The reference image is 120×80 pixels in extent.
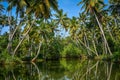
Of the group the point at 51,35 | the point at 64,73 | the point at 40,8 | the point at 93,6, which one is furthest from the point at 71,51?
the point at 64,73

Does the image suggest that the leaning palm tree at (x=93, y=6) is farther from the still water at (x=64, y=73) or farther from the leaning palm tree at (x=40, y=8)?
the still water at (x=64, y=73)

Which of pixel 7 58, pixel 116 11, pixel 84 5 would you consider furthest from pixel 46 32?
pixel 7 58

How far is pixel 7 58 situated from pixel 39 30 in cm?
2139

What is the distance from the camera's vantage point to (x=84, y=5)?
48281 mm

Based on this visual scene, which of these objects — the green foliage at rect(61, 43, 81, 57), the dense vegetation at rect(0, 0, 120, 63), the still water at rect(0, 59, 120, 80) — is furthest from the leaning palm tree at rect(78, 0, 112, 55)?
the green foliage at rect(61, 43, 81, 57)

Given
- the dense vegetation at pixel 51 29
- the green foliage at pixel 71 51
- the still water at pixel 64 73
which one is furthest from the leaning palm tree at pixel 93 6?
the green foliage at pixel 71 51

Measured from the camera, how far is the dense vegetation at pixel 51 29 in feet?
126

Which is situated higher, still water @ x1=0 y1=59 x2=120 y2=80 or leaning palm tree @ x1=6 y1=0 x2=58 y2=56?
leaning palm tree @ x1=6 y1=0 x2=58 y2=56

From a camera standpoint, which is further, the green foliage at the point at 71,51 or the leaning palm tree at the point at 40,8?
the green foliage at the point at 71,51

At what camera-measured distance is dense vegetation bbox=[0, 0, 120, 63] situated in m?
38.4

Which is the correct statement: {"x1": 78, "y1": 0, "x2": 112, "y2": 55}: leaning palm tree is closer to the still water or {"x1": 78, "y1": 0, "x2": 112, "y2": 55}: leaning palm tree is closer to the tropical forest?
the tropical forest

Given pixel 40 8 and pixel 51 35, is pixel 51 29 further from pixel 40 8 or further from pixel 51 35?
pixel 40 8

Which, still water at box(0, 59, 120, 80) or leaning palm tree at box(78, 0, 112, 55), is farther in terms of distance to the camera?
leaning palm tree at box(78, 0, 112, 55)

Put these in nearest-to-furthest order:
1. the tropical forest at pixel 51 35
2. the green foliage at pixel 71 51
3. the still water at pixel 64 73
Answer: the still water at pixel 64 73, the tropical forest at pixel 51 35, the green foliage at pixel 71 51
